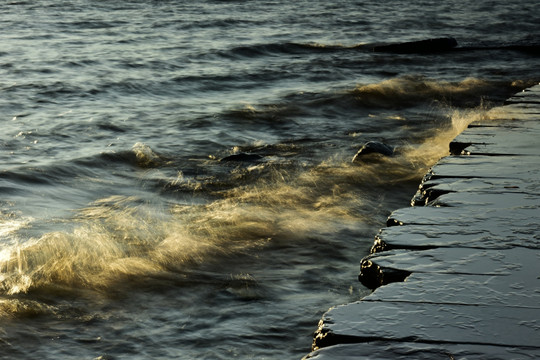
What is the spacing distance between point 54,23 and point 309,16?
25.3 feet

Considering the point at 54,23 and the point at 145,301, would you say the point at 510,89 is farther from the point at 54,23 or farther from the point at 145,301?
the point at 54,23

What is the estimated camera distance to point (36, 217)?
218 inches

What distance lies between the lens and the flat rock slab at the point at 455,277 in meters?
1.91

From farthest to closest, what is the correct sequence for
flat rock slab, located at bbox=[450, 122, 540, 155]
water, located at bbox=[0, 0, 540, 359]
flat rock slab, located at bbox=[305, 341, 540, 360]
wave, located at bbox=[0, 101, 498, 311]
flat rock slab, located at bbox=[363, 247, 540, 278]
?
1. wave, located at bbox=[0, 101, 498, 311]
2. flat rock slab, located at bbox=[450, 122, 540, 155]
3. water, located at bbox=[0, 0, 540, 359]
4. flat rock slab, located at bbox=[363, 247, 540, 278]
5. flat rock slab, located at bbox=[305, 341, 540, 360]

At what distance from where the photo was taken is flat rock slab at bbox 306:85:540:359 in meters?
1.91

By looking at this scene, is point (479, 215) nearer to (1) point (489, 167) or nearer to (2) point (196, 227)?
(1) point (489, 167)

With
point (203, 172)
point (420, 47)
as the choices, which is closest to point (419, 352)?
point (203, 172)

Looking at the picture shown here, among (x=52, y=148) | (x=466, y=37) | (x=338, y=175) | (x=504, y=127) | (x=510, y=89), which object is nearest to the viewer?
(x=504, y=127)

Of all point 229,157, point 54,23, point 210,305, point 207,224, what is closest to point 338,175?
point 229,157

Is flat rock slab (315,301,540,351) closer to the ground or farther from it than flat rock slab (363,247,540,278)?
farther from it

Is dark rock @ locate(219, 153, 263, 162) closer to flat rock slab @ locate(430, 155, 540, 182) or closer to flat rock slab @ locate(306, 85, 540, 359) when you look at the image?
flat rock slab @ locate(430, 155, 540, 182)

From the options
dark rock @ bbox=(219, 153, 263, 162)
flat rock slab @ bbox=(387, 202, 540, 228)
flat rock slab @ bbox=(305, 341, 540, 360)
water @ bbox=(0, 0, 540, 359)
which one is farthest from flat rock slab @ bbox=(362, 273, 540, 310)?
dark rock @ bbox=(219, 153, 263, 162)

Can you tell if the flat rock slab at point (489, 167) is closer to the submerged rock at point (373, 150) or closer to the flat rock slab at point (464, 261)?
the flat rock slab at point (464, 261)

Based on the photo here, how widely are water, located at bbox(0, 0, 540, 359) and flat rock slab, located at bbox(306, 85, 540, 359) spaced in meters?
0.94
